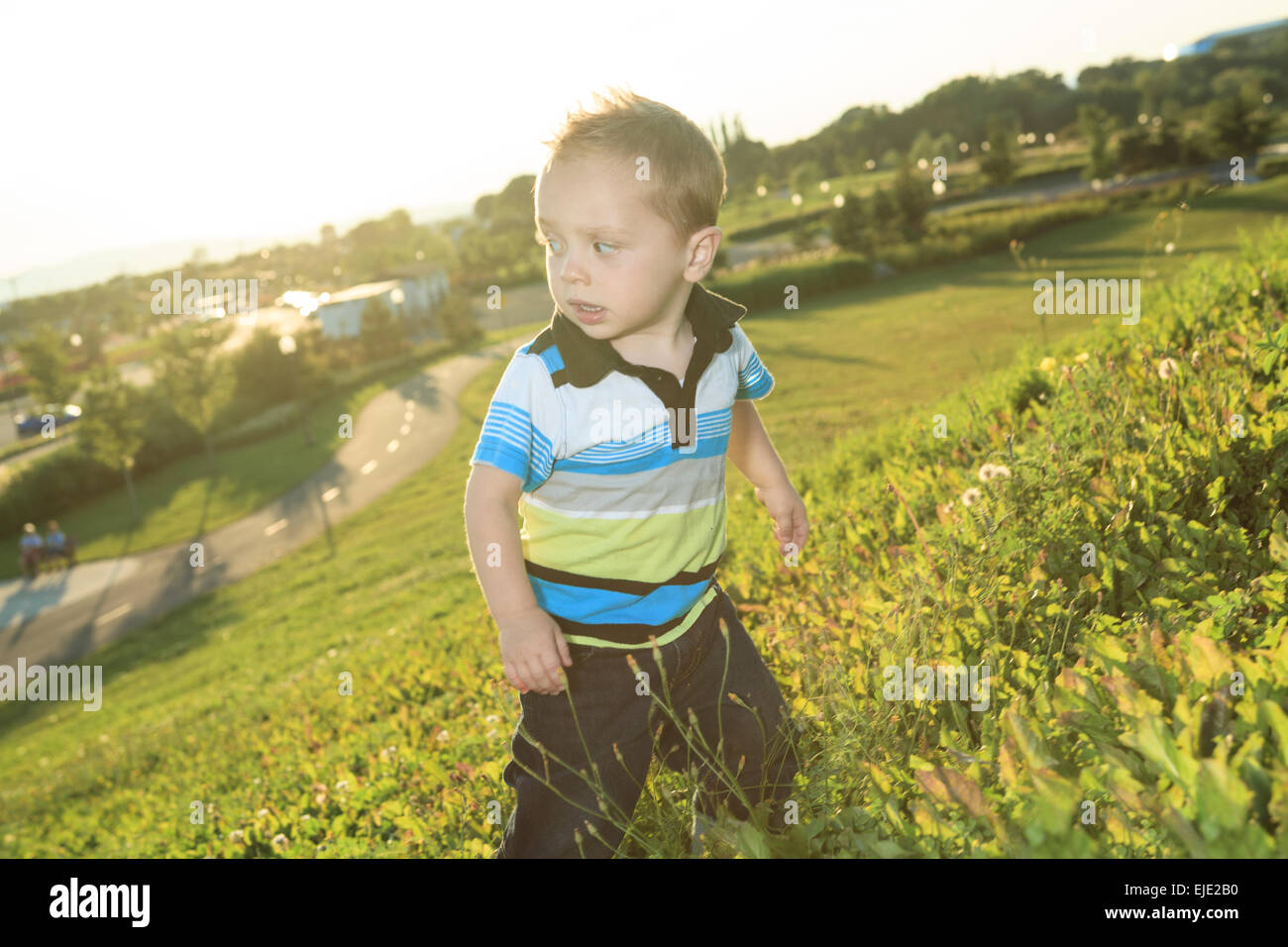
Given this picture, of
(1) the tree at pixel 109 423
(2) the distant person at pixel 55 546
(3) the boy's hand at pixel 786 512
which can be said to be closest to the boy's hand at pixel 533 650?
(3) the boy's hand at pixel 786 512

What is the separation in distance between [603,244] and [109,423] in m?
37.8

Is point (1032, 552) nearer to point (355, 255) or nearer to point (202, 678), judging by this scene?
point (202, 678)

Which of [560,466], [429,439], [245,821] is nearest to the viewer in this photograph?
Result: [560,466]

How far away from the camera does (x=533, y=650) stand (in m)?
2.19

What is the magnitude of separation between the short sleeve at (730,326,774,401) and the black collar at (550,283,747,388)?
0.32 ft

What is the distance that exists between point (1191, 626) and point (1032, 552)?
774 mm

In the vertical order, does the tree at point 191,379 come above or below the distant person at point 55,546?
above

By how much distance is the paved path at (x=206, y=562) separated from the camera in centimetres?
2206

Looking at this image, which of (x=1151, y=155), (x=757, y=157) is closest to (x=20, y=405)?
(x=757, y=157)

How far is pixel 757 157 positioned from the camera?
68.0m

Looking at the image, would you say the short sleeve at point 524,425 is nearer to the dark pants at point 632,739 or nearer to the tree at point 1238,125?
the dark pants at point 632,739

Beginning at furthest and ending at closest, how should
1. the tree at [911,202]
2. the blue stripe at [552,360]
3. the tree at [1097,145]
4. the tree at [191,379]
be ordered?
the tree at [1097,145] < the tree at [911,202] < the tree at [191,379] < the blue stripe at [552,360]

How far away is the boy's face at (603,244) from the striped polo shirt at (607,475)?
0.12 metres

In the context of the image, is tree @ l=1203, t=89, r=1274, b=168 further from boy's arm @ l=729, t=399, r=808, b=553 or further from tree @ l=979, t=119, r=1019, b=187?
boy's arm @ l=729, t=399, r=808, b=553
